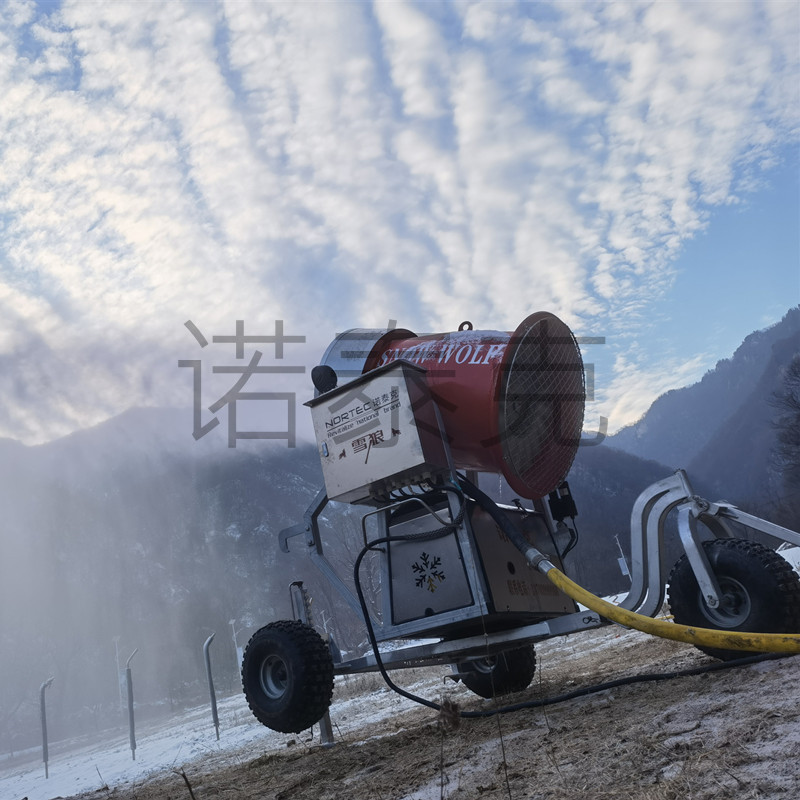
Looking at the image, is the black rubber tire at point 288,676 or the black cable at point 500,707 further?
the black rubber tire at point 288,676

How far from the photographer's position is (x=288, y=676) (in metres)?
5.78

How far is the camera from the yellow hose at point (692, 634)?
151 inches

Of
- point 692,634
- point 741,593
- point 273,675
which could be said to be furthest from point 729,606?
point 273,675

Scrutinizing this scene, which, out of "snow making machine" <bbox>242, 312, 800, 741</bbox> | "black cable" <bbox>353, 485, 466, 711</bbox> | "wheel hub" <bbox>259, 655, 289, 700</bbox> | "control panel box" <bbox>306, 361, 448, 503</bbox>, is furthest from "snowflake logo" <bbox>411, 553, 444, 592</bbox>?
"wheel hub" <bbox>259, 655, 289, 700</bbox>

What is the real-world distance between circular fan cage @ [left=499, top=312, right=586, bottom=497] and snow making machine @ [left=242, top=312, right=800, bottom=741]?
0.06 ft

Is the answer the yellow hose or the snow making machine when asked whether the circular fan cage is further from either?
the yellow hose

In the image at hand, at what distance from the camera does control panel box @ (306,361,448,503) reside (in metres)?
5.76

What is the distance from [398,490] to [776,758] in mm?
3892

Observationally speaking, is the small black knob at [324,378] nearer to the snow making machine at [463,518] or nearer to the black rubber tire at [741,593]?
the snow making machine at [463,518]

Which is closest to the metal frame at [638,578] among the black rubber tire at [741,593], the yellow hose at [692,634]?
the black rubber tire at [741,593]

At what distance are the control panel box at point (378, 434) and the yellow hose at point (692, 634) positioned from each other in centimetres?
150

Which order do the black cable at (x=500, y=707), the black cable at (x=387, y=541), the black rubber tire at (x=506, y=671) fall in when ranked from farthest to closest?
the black rubber tire at (x=506, y=671)
the black cable at (x=387, y=541)
the black cable at (x=500, y=707)

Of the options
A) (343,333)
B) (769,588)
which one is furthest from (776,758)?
(343,333)

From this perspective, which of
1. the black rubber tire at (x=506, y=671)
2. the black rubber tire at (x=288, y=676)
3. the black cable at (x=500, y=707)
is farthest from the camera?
the black rubber tire at (x=506, y=671)
